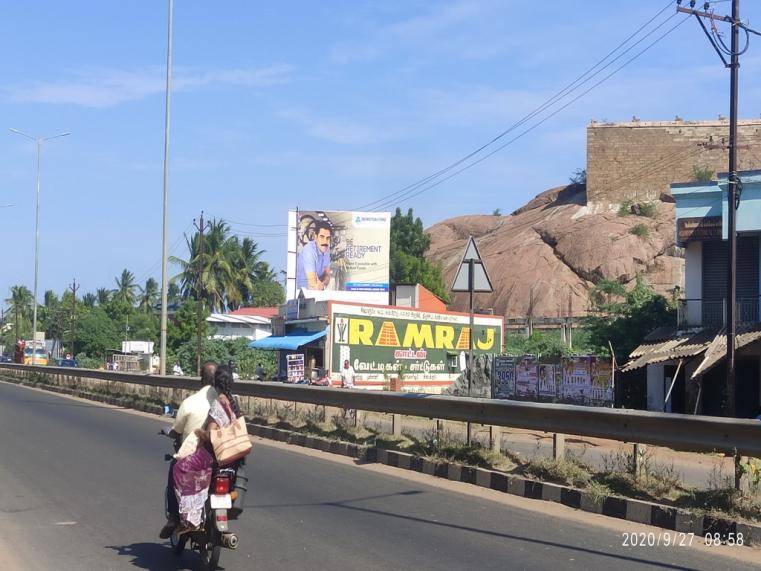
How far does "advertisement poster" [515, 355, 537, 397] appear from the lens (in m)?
33.8

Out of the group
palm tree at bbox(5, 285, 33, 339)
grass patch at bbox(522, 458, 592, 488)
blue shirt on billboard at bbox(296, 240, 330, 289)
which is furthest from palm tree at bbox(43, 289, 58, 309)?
grass patch at bbox(522, 458, 592, 488)

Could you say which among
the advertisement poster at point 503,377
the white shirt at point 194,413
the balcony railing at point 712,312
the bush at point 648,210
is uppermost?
the bush at point 648,210

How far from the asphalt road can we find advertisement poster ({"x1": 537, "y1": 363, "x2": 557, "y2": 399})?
2070 cm

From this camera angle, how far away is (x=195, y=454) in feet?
22.3

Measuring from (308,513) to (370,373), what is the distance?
3368 centimetres

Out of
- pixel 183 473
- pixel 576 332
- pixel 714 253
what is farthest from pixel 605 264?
pixel 183 473

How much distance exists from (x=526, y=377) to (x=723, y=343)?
1121 centimetres

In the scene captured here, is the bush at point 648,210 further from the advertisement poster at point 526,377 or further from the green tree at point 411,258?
the advertisement poster at point 526,377

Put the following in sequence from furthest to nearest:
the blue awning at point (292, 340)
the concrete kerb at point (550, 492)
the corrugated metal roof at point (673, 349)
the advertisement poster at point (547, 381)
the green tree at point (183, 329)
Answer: the green tree at point (183, 329) → the blue awning at point (292, 340) → the advertisement poster at point (547, 381) → the corrugated metal roof at point (673, 349) → the concrete kerb at point (550, 492)

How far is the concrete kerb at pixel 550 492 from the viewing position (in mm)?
7980

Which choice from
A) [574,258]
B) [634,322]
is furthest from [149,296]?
[634,322]

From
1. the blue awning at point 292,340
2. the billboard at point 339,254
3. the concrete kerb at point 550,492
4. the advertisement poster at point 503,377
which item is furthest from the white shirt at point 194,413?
the billboard at point 339,254

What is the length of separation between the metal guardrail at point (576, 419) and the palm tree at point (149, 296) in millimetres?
105012

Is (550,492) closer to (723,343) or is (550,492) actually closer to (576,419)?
(576,419)
